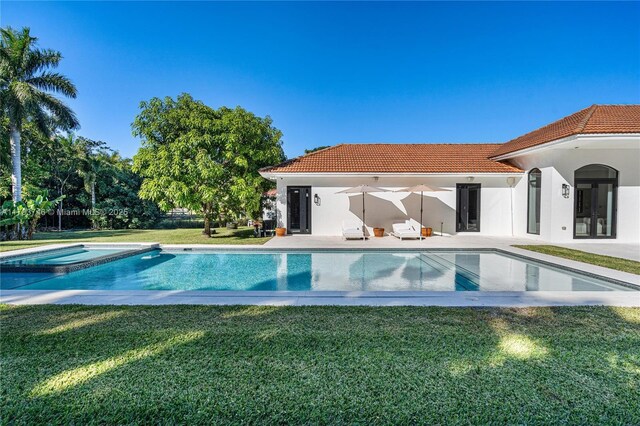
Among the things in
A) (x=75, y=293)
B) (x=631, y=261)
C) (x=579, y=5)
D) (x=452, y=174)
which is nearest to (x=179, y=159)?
Result: (x=75, y=293)

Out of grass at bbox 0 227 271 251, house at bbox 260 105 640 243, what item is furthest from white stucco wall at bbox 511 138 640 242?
grass at bbox 0 227 271 251

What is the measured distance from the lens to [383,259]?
463 inches

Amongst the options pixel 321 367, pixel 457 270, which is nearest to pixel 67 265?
pixel 321 367

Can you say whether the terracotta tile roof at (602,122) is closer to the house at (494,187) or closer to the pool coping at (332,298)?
the house at (494,187)

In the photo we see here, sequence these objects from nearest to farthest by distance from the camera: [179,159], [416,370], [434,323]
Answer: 1. [416,370]
2. [434,323]
3. [179,159]

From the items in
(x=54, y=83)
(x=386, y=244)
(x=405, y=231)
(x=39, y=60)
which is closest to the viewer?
(x=386, y=244)

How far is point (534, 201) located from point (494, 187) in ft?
7.17

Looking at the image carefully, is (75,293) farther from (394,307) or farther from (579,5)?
(579,5)

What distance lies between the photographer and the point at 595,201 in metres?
14.6

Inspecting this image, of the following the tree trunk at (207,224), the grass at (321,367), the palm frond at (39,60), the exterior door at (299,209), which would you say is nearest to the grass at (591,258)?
the grass at (321,367)

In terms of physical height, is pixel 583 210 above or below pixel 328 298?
above

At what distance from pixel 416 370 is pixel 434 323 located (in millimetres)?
1494

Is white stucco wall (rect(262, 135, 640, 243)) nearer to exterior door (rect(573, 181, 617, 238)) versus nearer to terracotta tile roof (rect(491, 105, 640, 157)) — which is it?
exterior door (rect(573, 181, 617, 238))

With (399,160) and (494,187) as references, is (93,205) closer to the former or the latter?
(399,160)
